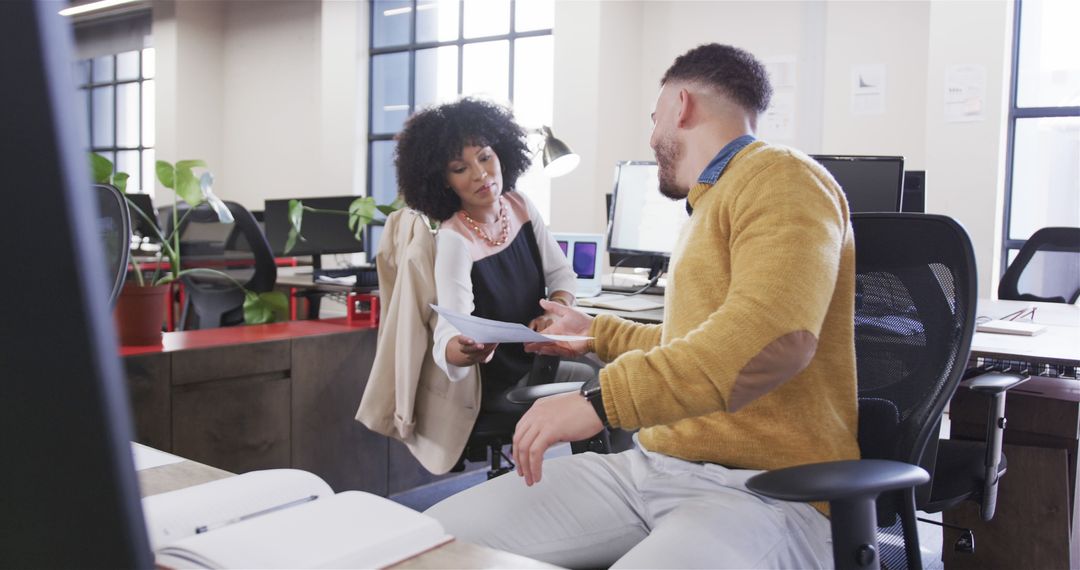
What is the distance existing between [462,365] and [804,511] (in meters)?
1.12

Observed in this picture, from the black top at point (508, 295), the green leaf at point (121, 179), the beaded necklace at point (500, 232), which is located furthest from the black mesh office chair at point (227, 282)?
the black top at point (508, 295)

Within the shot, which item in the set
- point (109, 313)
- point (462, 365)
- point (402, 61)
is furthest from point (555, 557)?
point (402, 61)

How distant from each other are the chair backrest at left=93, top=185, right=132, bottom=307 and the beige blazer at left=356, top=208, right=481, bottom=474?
76cm

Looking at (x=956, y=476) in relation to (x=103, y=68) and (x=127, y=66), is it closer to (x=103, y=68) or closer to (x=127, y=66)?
Answer: (x=127, y=66)

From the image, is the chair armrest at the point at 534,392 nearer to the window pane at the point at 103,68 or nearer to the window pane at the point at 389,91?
the window pane at the point at 389,91

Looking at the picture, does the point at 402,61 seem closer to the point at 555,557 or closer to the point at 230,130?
the point at 230,130

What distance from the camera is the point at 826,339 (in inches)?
48.6

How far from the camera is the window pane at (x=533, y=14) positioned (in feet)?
23.1

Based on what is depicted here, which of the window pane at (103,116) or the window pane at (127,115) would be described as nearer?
the window pane at (127,115)

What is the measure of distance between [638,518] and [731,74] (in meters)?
0.72

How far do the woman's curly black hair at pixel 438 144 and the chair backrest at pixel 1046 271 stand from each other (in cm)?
263

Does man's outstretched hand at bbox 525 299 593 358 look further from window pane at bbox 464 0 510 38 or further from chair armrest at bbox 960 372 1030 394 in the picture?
window pane at bbox 464 0 510 38

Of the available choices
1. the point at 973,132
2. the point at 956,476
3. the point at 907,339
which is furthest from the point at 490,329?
the point at 973,132

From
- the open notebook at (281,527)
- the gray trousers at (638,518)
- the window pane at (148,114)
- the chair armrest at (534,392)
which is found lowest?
the gray trousers at (638,518)
